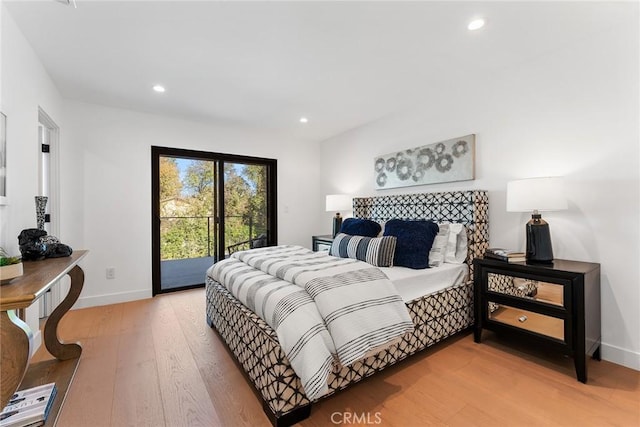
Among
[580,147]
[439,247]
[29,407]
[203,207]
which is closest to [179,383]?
[29,407]

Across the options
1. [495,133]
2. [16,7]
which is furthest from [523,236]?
[16,7]

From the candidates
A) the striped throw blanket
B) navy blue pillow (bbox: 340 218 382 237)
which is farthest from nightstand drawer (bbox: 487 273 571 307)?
navy blue pillow (bbox: 340 218 382 237)

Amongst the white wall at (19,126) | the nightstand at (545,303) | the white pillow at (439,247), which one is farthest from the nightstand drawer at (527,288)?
the white wall at (19,126)

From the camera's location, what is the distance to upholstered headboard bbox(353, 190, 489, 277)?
2.65 meters

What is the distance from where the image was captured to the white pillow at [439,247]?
2.61m

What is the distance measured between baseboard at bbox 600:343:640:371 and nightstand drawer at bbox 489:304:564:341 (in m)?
0.52

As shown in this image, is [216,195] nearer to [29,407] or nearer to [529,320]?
[29,407]

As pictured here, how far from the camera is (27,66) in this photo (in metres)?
2.18

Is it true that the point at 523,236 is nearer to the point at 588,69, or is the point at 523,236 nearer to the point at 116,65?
the point at 588,69

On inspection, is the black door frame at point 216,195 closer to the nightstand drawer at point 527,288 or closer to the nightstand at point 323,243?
the nightstand at point 323,243

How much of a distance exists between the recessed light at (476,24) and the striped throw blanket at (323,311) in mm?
1861

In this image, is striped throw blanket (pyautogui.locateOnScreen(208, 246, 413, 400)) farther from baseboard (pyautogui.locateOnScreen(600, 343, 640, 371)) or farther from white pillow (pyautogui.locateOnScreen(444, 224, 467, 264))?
baseboard (pyautogui.locateOnScreen(600, 343, 640, 371))

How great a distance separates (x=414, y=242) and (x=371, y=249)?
40cm

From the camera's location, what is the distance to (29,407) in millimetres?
1538
